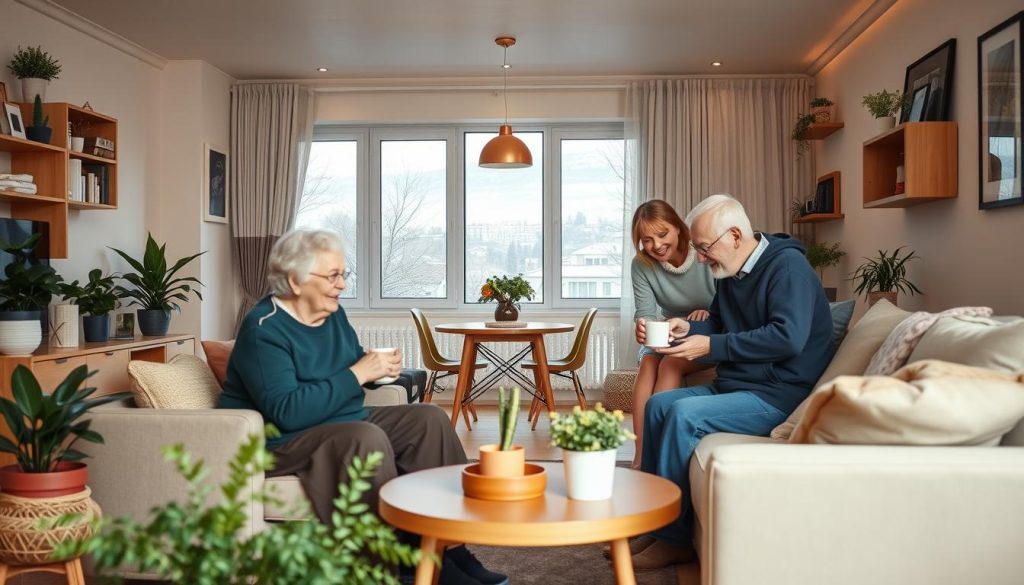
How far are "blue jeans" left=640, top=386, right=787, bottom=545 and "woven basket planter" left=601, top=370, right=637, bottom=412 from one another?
3835mm

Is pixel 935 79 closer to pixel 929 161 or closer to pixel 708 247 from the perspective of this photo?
pixel 929 161

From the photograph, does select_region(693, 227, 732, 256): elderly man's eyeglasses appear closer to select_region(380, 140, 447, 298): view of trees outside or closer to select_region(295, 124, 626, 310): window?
select_region(295, 124, 626, 310): window

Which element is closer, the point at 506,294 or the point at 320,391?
the point at 320,391

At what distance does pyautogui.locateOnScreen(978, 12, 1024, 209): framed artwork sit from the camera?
3.84 m

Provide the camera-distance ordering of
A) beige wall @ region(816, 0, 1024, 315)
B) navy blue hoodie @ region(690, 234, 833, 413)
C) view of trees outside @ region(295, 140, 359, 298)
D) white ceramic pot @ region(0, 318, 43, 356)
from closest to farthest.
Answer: navy blue hoodie @ region(690, 234, 833, 413), beige wall @ region(816, 0, 1024, 315), white ceramic pot @ region(0, 318, 43, 356), view of trees outside @ region(295, 140, 359, 298)

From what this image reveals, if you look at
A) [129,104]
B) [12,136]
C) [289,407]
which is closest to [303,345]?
[289,407]

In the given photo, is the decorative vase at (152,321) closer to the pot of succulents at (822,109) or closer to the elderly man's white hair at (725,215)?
the elderly man's white hair at (725,215)

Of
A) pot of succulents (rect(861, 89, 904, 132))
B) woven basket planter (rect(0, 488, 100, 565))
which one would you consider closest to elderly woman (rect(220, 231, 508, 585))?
woven basket planter (rect(0, 488, 100, 565))

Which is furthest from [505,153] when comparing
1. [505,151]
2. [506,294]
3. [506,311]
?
[506,311]

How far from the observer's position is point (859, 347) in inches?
118

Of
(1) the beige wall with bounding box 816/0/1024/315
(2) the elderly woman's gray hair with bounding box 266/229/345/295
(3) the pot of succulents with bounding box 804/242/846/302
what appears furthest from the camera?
(3) the pot of succulents with bounding box 804/242/846/302

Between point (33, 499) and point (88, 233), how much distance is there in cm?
388

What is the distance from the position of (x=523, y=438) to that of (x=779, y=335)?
121 inches

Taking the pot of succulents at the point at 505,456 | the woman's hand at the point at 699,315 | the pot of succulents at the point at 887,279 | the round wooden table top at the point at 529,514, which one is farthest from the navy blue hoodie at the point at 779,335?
the pot of succulents at the point at 887,279
